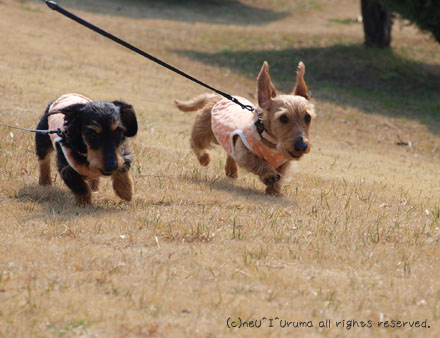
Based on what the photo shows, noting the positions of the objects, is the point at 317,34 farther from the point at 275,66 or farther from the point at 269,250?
the point at 269,250

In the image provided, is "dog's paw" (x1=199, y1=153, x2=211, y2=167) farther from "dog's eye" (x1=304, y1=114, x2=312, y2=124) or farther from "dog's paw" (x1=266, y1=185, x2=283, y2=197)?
"dog's eye" (x1=304, y1=114, x2=312, y2=124)

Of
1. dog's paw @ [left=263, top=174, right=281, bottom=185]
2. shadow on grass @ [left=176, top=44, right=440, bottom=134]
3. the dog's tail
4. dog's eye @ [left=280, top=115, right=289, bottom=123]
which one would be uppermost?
dog's eye @ [left=280, top=115, right=289, bottom=123]

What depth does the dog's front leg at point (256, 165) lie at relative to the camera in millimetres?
6363

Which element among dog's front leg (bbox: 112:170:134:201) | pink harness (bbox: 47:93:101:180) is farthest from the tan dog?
pink harness (bbox: 47:93:101:180)

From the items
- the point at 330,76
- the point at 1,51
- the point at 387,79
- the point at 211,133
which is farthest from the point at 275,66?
the point at 211,133

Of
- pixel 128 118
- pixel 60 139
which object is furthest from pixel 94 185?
pixel 128 118

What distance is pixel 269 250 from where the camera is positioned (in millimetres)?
4398

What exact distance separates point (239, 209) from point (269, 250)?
1.28 meters

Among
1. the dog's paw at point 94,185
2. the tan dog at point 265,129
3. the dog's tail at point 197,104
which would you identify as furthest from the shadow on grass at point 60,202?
the dog's tail at point 197,104

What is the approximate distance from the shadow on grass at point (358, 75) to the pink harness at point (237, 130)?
31.8 feet

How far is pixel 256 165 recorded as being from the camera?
6488 mm

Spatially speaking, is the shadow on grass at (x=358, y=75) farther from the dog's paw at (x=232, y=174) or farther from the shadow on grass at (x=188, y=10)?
the dog's paw at (x=232, y=174)

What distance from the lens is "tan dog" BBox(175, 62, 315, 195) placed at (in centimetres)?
598

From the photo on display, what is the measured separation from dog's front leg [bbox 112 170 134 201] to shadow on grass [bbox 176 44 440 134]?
11624 millimetres
